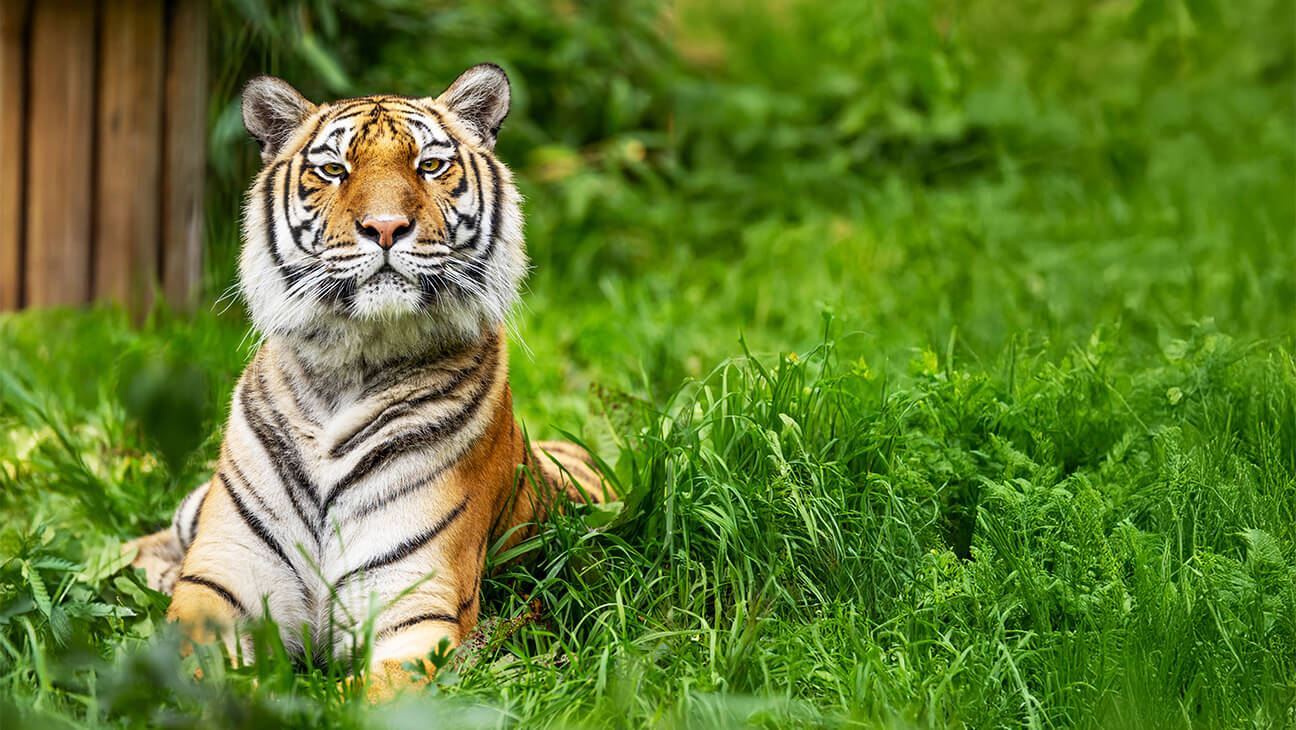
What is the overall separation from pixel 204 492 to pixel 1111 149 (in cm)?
614

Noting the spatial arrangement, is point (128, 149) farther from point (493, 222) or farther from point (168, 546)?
point (493, 222)

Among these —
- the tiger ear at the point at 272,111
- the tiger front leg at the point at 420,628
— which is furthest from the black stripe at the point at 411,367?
the tiger ear at the point at 272,111

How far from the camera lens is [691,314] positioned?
234 inches

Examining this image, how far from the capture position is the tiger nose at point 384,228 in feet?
9.55

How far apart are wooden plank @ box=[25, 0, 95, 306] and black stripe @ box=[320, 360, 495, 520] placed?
3733 millimetres

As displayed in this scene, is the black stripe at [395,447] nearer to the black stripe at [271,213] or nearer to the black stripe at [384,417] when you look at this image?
the black stripe at [384,417]

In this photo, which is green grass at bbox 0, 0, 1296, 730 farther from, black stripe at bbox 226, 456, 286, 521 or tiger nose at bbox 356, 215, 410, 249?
tiger nose at bbox 356, 215, 410, 249

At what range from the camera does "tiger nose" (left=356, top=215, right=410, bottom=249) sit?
291 centimetres

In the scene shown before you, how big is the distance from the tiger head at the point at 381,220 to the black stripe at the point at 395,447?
0.20 metres

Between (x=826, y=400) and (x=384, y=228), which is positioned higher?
(x=384, y=228)

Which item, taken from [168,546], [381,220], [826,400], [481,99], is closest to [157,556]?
[168,546]

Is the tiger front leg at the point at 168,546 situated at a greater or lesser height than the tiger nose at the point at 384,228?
lesser

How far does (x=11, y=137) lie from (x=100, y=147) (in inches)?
15.8

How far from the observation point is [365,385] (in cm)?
313
